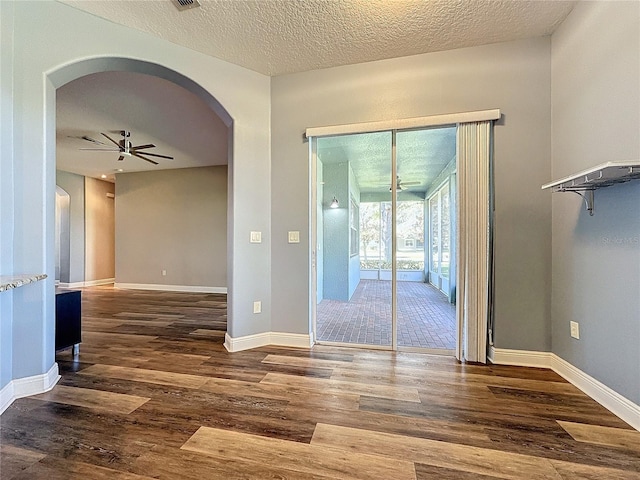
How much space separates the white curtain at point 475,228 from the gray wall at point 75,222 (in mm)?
8579

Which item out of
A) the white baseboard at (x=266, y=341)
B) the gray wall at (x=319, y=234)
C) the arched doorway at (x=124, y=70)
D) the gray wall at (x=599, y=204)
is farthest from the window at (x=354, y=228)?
the gray wall at (x=599, y=204)

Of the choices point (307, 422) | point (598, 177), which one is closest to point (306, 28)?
point (598, 177)

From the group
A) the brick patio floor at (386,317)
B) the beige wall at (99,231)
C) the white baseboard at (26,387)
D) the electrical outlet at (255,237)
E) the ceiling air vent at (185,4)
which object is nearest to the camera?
the white baseboard at (26,387)

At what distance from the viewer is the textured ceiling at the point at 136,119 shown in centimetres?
322

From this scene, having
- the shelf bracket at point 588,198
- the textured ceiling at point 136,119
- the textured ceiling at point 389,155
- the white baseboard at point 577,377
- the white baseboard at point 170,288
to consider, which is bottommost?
the white baseboard at point 170,288

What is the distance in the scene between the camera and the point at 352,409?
181cm

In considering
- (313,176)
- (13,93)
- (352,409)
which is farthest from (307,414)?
(13,93)

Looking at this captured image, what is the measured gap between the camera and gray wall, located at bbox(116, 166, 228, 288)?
6582 millimetres

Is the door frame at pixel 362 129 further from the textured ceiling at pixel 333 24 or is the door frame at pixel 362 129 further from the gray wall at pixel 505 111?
the textured ceiling at pixel 333 24

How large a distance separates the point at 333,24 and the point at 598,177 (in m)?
2.16

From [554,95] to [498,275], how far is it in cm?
160

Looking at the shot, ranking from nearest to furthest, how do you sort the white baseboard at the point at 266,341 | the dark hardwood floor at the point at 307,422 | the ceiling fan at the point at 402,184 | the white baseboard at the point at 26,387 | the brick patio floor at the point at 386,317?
1. the dark hardwood floor at the point at 307,422
2. the white baseboard at the point at 26,387
3. the white baseboard at the point at 266,341
4. the brick patio floor at the point at 386,317
5. the ceiling fan at the point at 402,184

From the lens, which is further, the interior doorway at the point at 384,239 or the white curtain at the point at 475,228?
the interior doorway at the point at 384,239

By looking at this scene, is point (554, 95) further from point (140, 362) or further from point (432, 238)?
point (140, 362)
